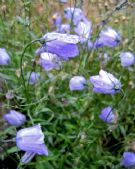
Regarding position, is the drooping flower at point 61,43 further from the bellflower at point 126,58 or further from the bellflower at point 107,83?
the bellflower at point 126,58

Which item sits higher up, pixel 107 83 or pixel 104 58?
pixel 107 83

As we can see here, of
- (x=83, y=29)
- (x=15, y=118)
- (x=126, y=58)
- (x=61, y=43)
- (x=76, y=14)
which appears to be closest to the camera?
(x=61, y=43)

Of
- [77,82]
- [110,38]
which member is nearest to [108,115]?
[77,82]

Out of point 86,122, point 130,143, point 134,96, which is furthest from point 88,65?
point 130,143

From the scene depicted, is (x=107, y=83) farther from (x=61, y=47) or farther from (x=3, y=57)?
(x=3, y=57)

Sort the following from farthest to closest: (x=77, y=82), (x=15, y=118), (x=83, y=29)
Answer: (x=83, y=29)
(x=77, y=82)
(x=15, y=118)

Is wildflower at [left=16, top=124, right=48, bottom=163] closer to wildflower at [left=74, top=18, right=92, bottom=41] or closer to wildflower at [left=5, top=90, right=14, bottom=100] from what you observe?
wildflower at [left=5, top=90, right=14, bottom=100]

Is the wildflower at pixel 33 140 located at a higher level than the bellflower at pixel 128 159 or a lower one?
higher

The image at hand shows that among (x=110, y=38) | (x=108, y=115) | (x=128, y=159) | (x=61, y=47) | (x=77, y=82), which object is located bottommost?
(x=128, y=159)

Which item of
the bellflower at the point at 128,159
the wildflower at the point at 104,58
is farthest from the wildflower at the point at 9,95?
the wildflower at the point at 104,58
